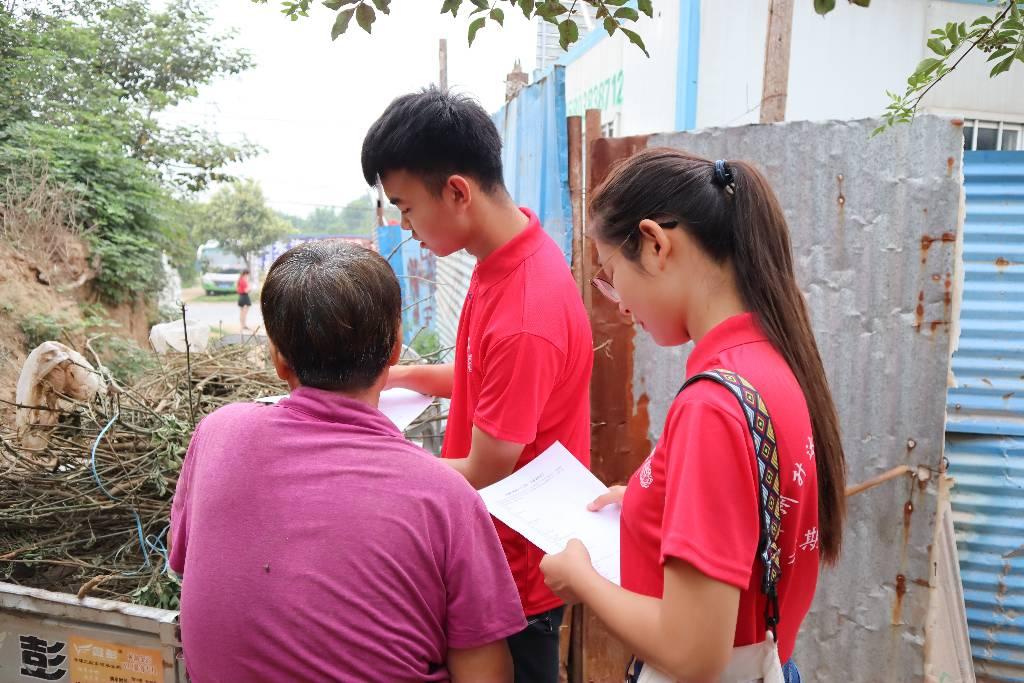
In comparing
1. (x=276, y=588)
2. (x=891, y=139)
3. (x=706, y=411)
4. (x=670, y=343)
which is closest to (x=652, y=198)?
(x=670, y=343)

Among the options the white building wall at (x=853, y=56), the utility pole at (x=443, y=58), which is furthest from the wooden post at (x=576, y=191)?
the utility pole at (x=443, y=58)

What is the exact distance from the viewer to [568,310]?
5.38 ft

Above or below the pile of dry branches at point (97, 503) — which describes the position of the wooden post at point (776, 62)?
above

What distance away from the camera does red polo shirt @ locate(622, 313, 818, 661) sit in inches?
35.4

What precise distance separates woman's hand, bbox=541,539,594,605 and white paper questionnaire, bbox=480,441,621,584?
7cm

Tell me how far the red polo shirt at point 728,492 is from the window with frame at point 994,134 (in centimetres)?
810

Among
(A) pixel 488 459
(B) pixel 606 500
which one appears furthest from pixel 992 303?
(A) pixel 488 459

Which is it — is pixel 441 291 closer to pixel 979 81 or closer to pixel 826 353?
pixel 826 353

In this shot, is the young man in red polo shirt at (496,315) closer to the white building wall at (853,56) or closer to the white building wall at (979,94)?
the white building wall at (853,56)

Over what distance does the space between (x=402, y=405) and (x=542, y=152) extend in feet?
5.19

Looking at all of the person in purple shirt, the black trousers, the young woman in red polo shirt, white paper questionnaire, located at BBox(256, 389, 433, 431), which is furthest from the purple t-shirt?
white paper questionnaire, located at BBox(256, 389, 433, 431)

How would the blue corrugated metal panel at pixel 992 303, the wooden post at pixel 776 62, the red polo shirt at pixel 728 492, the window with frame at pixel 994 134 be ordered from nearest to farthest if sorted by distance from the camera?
the red polo shirt at pixel 728 492, the blue corrugated metal panel at pixel 992 303, the wooden post at pixel 776 62, the window with frame at pixel 994 134

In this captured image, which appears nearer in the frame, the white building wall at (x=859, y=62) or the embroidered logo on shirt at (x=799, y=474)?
the embroidered logo on shirt at (x=799, y=474)

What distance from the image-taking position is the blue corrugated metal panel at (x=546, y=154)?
2842 mm
